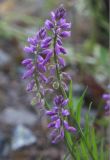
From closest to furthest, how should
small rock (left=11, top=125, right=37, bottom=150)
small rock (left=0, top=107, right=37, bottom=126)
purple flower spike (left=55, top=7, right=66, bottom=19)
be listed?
purple flower spike (left=55, top=7, right=66, bottom=19) < small rock (left=11, top=125, right=37, bottom=150) < small rock (left=0, top=107, right=37, bottom=126)

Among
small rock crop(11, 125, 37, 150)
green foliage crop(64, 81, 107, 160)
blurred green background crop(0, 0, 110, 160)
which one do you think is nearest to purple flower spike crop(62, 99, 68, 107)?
green foliage crop(64, 81, 107, 160)

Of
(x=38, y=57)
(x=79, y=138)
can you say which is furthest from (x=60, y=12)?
(x=79, y=138)

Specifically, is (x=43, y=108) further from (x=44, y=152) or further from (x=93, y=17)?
(x=93, y=17)

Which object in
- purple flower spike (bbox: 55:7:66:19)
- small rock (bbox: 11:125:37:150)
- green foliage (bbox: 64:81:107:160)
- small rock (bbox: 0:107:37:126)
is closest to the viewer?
purple flower spike (bbox: 55:7:66:19)

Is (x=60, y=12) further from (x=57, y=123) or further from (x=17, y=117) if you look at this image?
(x=17, y=117)

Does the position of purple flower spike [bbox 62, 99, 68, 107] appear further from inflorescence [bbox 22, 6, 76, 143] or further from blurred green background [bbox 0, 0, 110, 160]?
blurred green background [bbox 0, 0, 110, 160]

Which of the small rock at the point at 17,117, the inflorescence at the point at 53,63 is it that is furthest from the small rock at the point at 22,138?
the inflorescence at the point at 53,63

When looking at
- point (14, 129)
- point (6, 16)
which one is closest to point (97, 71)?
point (14, 129)
